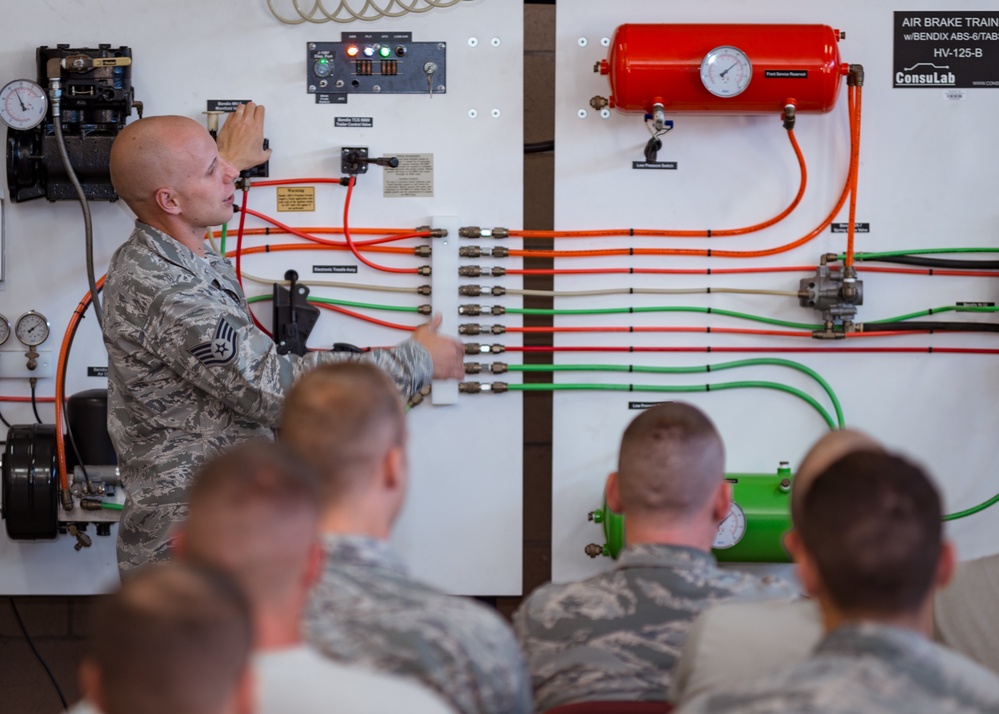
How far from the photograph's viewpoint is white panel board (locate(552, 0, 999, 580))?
3572mm

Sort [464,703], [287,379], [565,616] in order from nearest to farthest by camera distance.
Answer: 1. [464,703]
2. [565,616]
3. [287,379]

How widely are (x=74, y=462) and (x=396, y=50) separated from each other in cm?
166

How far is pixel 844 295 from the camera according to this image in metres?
3.41

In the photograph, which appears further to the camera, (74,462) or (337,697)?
(74,462)

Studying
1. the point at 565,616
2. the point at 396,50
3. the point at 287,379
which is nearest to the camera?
the point at 565,616

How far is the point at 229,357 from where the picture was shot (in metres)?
2.69

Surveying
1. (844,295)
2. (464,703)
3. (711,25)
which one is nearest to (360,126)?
(711,25)

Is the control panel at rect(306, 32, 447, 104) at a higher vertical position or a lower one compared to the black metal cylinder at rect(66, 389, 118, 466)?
higher

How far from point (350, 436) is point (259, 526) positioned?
33cm

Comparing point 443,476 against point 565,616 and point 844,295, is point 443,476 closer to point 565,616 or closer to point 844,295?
point 844,295

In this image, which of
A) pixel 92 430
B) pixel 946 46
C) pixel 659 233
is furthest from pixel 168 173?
pixel 946 46

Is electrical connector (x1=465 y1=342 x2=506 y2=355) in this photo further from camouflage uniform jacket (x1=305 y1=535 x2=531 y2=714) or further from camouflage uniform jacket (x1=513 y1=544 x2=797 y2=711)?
camouflage uniform jacket (x1=305 y1=535 x2=531 y2=714)

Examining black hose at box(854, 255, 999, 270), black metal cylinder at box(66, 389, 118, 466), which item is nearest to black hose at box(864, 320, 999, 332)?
black hose at box(854, 255, 999, 270)

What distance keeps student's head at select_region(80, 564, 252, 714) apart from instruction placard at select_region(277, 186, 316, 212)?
107 inches
